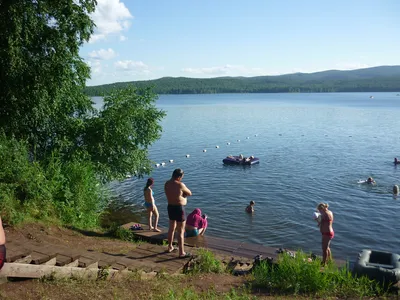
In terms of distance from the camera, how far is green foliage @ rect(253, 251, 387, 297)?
7668 millimetres

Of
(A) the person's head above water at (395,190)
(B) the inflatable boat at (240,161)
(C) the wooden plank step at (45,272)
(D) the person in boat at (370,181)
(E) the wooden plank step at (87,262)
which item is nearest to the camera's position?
(C) the wooden plank step at (45,272)

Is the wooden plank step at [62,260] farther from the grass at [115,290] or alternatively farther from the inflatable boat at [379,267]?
the inflatable boat at [379,267]

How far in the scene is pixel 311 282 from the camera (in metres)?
7.74

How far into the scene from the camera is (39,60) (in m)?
14.8

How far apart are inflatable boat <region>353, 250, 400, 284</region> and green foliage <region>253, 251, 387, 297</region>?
263 mm

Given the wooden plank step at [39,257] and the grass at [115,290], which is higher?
the wooden plank step at [39,257]

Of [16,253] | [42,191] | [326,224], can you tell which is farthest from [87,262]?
[326,224]

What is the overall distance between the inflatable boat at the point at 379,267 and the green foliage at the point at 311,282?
263 mm

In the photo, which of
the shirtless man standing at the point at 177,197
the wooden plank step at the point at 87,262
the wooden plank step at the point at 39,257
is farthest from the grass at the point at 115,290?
the shirtless man standing at the point at 177,197

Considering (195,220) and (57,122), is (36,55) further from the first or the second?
(195,220)

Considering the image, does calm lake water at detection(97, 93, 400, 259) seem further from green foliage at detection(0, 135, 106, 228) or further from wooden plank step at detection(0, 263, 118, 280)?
wooden plank step at detection(0, 263, 118, 280)

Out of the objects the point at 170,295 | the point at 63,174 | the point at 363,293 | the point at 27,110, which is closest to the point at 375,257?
the point at 363,293

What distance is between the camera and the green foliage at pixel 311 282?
25.2ft

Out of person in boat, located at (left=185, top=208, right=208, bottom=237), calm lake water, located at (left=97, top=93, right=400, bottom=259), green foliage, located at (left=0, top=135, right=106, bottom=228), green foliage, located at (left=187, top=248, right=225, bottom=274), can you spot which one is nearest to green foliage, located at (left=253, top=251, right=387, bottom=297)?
green foliage, located at (left=187, top=248, right=225, bottom=274)
